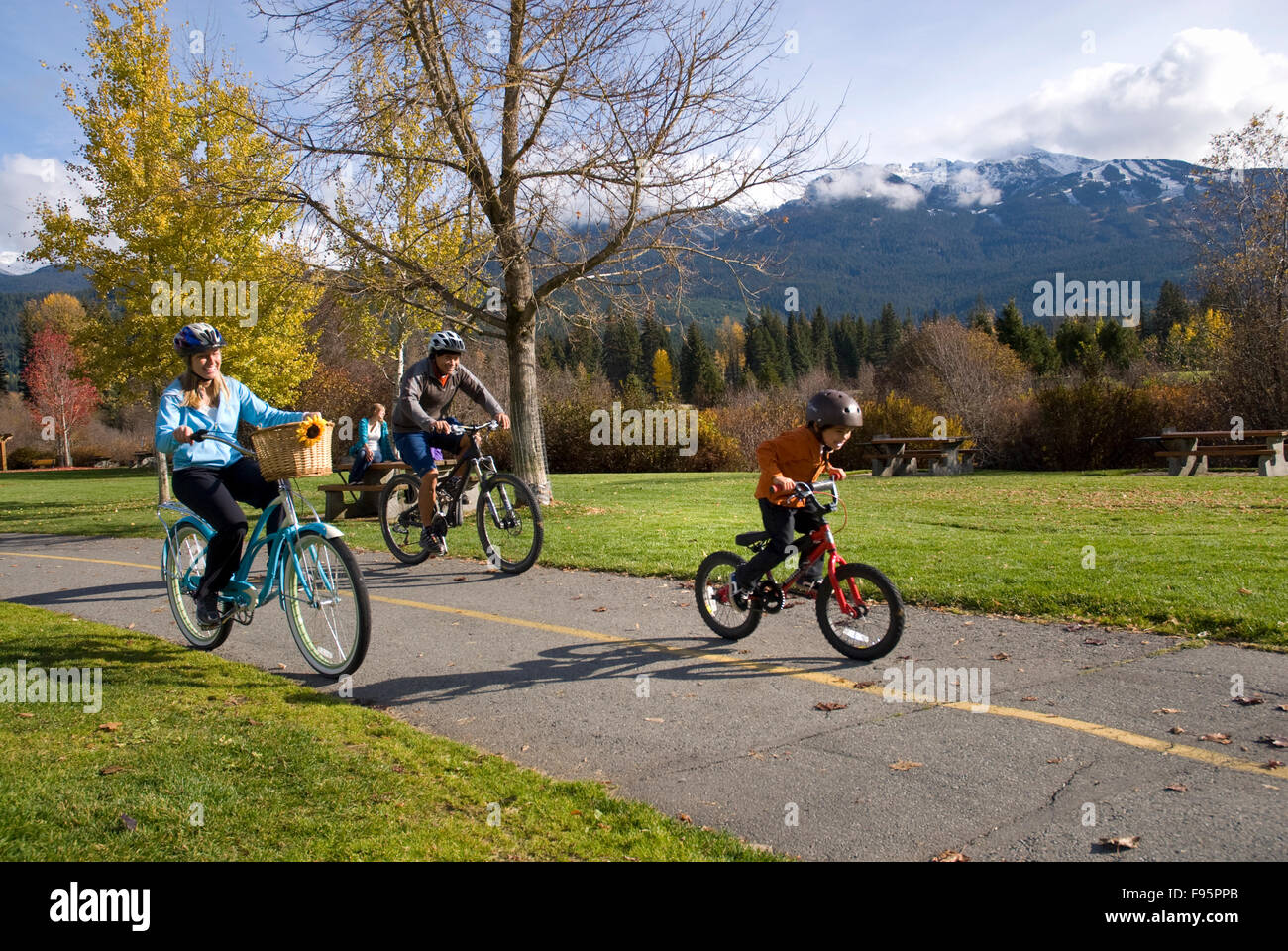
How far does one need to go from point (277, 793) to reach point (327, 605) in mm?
2062

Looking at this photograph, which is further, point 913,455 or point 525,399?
point 913,455

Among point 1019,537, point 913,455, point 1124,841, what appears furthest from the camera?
point 913,455

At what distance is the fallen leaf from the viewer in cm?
341

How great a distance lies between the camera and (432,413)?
9656mm

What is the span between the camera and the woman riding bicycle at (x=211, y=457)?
6055 mm

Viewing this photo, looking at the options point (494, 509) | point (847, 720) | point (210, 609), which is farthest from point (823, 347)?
point (847, 720)

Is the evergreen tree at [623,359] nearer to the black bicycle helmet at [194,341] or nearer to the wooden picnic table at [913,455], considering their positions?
the wooden picnic table at [913,455]

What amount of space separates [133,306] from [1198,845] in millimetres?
22359

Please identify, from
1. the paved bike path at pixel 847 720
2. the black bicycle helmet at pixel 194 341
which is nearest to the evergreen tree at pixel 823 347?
the paved bike path at pixel 847 720

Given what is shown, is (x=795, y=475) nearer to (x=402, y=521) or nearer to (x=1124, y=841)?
(x=1124, y=841)

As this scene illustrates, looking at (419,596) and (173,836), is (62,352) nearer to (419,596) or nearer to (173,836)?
(419,596)
